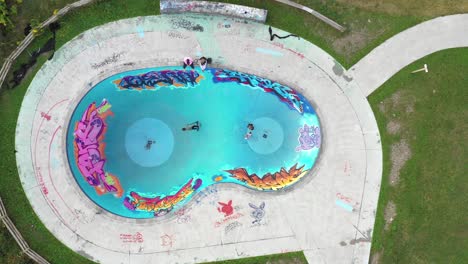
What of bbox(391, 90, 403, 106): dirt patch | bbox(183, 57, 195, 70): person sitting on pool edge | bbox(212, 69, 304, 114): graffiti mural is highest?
bbox(183, 57, 195, 70): person sitting on pool edge

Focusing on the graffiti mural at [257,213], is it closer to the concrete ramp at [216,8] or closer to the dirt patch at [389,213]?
the dirt patch at [389,213]

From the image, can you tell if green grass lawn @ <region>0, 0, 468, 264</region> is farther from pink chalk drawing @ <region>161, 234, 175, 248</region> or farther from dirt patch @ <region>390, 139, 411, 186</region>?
pink chalk drawing @ <region>161, 234, 175, 248</region>

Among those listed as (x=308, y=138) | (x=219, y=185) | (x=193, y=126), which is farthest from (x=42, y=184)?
(x=308, y=138)

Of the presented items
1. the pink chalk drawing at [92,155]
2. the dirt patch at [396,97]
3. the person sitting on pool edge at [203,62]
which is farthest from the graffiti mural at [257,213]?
the dirt patch at [396,97]

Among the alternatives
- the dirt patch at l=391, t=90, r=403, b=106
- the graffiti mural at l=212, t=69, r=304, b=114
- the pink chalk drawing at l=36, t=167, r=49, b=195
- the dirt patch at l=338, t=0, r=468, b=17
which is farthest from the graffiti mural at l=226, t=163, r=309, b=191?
the pink chalk drawing at l=36, t=167, r=49, b=195

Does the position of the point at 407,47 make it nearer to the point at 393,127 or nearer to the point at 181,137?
the point at 393,127

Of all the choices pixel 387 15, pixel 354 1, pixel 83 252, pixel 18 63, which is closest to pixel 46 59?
pixel 18 63
